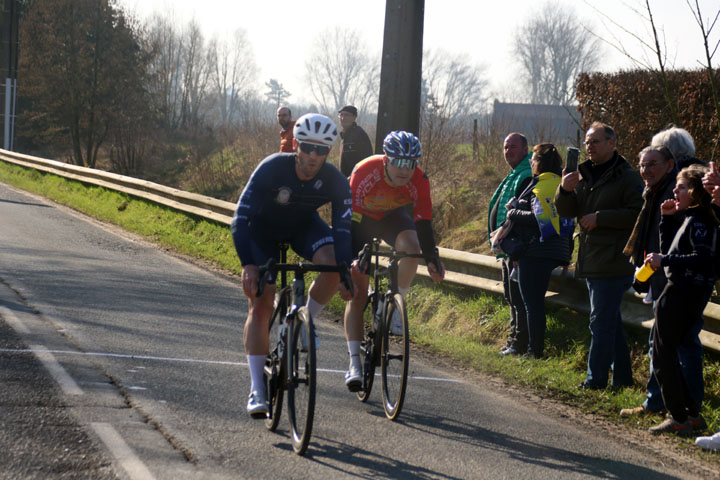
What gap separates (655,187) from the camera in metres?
5.95

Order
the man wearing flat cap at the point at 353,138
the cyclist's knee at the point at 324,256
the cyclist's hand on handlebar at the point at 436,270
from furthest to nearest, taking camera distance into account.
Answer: the man wearing flat cap at the point at 353,138 < the cyclist's hand on handlebar at the point at 436,270 < the cyclist's knee at the point at 324,256

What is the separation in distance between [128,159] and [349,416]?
2860cm

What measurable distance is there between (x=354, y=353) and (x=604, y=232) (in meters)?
2.30

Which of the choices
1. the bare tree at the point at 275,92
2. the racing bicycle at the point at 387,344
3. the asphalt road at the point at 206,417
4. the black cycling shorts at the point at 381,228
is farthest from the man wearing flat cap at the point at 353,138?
the bare tree at the point at 275,92

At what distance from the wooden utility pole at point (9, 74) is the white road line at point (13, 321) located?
3321 cm

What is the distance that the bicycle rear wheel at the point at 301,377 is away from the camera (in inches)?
185

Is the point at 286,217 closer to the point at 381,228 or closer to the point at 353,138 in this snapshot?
the point at 381,228

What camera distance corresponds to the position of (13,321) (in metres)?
7.54

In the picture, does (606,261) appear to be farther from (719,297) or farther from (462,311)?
(462,311)

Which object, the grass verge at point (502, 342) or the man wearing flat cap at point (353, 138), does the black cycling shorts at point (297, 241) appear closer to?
the grass verge at point (502, 342)

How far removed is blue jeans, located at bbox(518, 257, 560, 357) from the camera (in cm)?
766

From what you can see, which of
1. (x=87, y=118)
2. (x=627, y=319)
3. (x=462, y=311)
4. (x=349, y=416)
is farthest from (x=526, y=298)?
(x=87, y=118)

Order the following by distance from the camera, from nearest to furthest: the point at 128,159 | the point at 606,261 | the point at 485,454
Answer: the point at 485,454
the point at 606,261
the point at 128,159

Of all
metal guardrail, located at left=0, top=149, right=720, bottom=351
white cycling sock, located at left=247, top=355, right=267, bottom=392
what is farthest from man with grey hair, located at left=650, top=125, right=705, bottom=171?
white cycling sock, located at left=247, top=355, right=267, bottom=392
